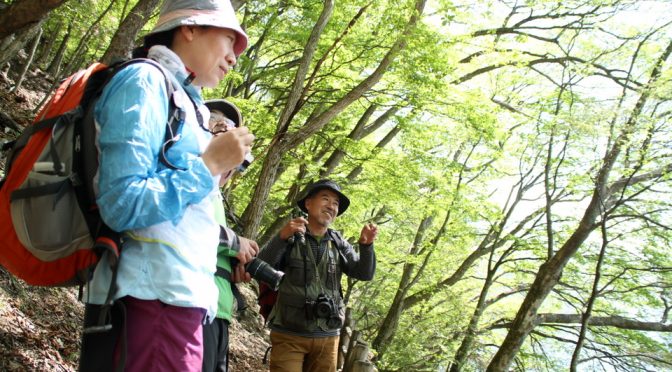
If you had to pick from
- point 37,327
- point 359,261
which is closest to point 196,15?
point 359,261

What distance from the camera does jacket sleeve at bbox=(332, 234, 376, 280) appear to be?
12.6 feet

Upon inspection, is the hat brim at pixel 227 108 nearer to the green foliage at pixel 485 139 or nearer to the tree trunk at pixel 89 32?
the green foliage at pixel 485 139

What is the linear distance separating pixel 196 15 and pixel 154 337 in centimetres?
103

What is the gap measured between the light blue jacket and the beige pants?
216 cm

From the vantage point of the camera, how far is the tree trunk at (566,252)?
21.2 ft

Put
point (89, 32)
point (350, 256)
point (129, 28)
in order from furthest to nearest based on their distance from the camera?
point (89, 32) → point (129, 28) → point (350, 256)

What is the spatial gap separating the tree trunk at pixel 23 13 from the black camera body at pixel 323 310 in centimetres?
271

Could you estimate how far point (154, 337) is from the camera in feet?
4.60

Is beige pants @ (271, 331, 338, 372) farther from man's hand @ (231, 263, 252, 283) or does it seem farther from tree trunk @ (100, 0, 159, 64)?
tree trunk @ (100, 0, 159, 64)

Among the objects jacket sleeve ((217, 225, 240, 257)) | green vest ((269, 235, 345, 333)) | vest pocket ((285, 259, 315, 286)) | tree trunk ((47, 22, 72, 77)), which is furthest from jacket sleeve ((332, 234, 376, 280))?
tree trunk ((47, 22, 72, 77))

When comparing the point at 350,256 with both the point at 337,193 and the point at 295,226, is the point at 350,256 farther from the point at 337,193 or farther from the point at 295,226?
the point at 295,226

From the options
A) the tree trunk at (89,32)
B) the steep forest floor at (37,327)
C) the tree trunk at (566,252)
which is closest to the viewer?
the steep forest floor at (37,327)

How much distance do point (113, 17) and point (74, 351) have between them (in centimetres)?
1302

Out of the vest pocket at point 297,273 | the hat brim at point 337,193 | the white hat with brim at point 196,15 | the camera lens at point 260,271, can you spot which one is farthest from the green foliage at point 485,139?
the white hat with brim at point 196,15
